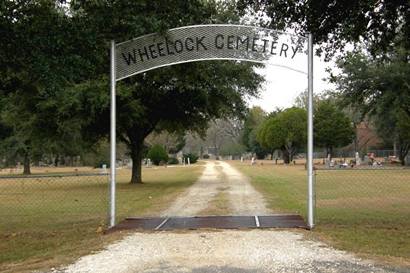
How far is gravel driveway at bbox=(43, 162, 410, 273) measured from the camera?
7.91 m

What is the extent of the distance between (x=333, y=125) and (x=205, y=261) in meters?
67.4

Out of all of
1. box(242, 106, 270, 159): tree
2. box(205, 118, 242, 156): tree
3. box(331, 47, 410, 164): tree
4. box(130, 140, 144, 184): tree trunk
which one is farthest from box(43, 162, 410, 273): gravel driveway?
box(205, 118, 242, 156): tree

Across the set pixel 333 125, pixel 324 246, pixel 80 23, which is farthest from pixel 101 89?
pixel 333 125

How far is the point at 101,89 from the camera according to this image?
2656cm

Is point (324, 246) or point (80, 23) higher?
point (80, 23)

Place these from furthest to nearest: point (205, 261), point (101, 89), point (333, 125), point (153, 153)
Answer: point (153, 153) → point (333, 125) → point (101, 89) → point (205, 261)

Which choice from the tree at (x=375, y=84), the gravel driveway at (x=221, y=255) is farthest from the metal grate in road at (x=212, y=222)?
the tree at (x=375, y=84)

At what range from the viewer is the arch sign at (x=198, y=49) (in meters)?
12.4

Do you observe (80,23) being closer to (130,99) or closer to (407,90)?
(130,99)

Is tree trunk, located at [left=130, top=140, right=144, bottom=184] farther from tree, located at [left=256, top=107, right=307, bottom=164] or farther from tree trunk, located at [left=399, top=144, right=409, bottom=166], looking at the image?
tree trunk, located at [left=399, top=144, right=409, bottom=166]

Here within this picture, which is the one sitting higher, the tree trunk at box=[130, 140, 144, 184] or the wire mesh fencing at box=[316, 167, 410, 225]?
the tree trunk at box=[130, 140, 144, 184]

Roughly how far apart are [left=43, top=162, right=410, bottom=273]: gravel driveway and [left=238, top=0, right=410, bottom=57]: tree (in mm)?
5644

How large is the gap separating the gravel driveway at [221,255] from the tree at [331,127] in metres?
63.7

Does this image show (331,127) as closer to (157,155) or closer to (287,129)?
(287,129)
